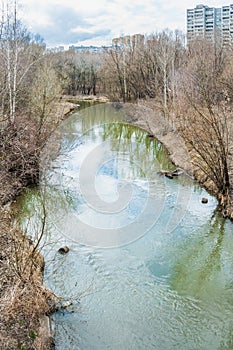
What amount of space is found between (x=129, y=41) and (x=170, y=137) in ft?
60.0

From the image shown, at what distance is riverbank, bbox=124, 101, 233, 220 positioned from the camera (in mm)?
13153

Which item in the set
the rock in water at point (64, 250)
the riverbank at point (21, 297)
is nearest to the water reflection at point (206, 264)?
the rock in water at point (64, 250)

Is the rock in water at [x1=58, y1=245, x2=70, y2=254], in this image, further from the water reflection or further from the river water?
the water reflection

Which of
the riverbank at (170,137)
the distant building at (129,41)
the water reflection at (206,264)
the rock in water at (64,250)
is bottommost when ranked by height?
the water reflection at (206,264)

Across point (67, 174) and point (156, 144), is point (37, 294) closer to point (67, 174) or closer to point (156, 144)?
point (67, 174)

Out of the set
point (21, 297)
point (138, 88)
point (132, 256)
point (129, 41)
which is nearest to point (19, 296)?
point (21, 297)

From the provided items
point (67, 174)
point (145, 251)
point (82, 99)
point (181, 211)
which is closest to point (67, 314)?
point (145, 251)

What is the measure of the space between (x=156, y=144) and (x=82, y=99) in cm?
2171

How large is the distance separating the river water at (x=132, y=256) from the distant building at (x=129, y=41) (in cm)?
2000

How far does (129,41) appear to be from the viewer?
35.2 m

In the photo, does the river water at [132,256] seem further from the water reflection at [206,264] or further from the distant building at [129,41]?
the distant building at [129,41]

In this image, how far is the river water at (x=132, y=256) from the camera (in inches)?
276

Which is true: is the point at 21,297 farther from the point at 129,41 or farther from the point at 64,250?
the point at 129,41

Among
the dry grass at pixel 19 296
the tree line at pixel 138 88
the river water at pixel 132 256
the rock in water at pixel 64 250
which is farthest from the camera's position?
the tree line at pixel 138 88
